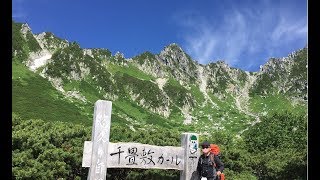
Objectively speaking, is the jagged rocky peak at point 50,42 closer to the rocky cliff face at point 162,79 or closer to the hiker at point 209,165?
the rocky cliff face at point 162,79

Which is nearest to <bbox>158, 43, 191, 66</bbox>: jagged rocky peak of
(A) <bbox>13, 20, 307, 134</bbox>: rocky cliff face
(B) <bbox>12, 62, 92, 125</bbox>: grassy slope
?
(A) <bbox>13, 20, 307, 134</bbox>: rocky cliff face

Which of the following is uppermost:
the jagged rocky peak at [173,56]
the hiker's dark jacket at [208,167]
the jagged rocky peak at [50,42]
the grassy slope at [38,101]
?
the jagged rocky peak at [173,56]

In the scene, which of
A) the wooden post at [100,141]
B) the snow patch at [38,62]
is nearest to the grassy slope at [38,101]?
the snow patch at [38,62]

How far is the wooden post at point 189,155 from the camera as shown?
1137 cm

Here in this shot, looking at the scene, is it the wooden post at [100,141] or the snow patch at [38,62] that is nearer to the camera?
the wooden post at [100,141]

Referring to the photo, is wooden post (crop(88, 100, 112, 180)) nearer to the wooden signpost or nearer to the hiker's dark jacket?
the wooden signpost

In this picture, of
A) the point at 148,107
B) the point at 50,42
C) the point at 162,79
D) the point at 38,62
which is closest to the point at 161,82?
the point at 162,79

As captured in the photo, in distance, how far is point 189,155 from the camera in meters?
11.4

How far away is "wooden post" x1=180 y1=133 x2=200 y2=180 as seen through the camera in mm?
11367

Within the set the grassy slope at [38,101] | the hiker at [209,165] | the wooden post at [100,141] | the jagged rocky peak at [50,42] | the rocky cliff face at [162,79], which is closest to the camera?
the wooden post at [100,141]

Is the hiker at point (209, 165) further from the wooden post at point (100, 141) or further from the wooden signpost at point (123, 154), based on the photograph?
the wooden post at point (100, 141)

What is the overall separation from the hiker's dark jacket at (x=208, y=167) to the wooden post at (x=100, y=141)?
7.91ft

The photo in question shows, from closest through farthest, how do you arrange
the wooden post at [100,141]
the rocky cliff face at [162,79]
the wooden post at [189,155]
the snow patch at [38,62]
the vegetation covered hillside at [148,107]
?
the wooden post at [100,141] < the wooden post at [189,155] < the vegetation covered hillside at [148,107] < the snow patch at [38,62] < the rocky cliff face at [162,79]

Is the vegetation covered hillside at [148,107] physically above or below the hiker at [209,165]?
above
